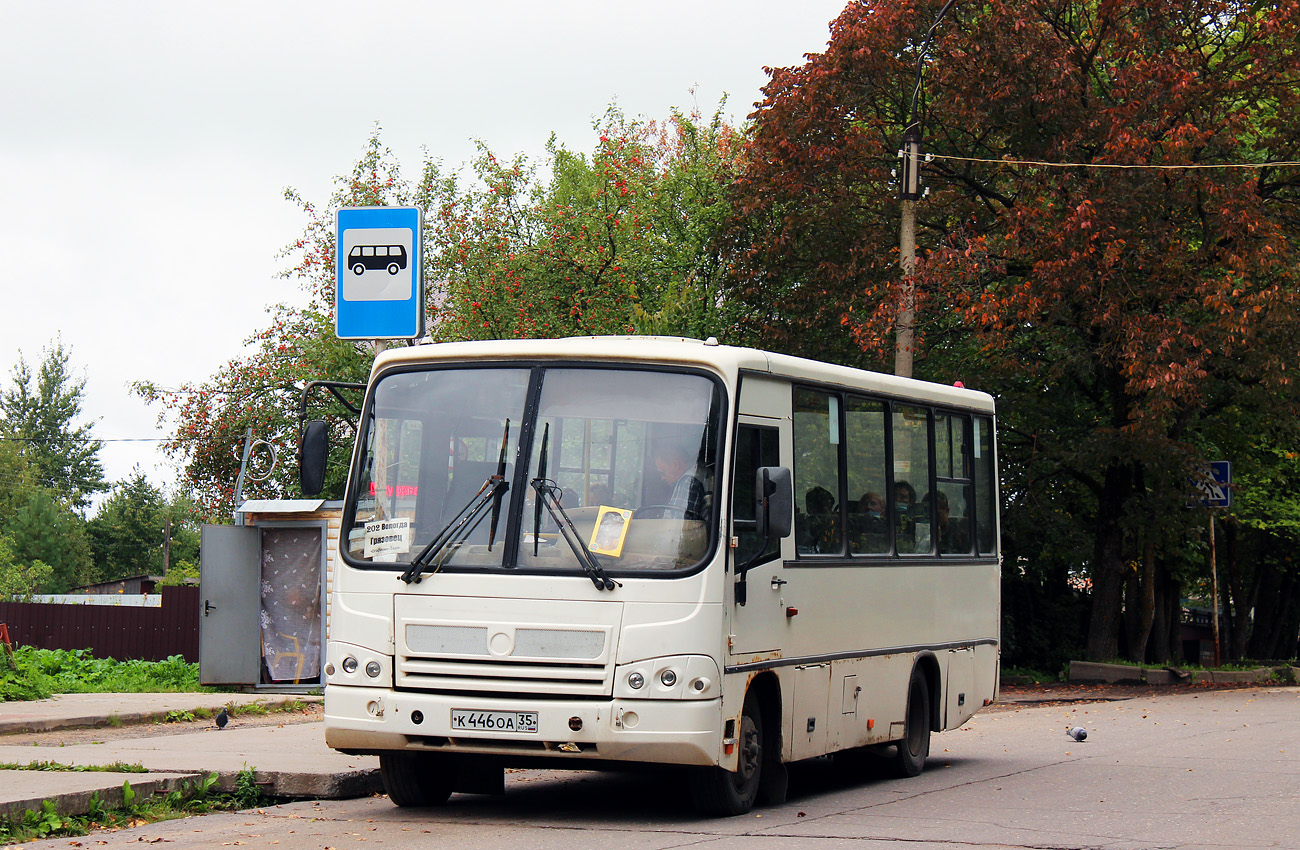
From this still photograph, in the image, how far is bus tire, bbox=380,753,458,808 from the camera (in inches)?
396

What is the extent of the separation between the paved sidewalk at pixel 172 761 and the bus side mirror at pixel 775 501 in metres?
3.47

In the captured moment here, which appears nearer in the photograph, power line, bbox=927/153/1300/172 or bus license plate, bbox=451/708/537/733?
bus license plate, bbox=451/708/537/733

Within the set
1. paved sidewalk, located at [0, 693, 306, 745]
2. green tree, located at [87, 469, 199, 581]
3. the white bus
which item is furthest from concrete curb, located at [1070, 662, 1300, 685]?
green tree, located at [87, 469, 199, 581]

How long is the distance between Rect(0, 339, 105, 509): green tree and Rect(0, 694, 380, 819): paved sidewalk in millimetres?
107545

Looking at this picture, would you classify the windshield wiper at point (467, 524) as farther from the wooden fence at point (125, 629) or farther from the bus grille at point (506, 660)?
the wooden fence at point (125, 629)

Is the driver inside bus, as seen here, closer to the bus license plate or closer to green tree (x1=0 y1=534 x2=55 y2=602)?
the bus license plate

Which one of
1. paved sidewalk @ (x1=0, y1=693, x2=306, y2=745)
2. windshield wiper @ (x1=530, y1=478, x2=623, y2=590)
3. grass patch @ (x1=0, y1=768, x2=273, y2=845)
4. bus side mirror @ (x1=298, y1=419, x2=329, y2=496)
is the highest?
bus side mirror @ (x1=298, y1=419, x2=329, y2=496)

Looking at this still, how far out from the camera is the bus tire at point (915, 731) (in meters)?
12.7

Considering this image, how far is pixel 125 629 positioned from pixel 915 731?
71.7 feet

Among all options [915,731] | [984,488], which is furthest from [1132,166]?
[915,731]

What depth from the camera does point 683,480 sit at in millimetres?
9484

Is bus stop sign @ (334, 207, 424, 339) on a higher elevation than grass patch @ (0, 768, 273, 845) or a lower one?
higher

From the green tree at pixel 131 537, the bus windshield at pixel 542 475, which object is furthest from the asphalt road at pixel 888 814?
the green tree at pixel 131 537

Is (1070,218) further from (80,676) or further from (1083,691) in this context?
(80,676)
